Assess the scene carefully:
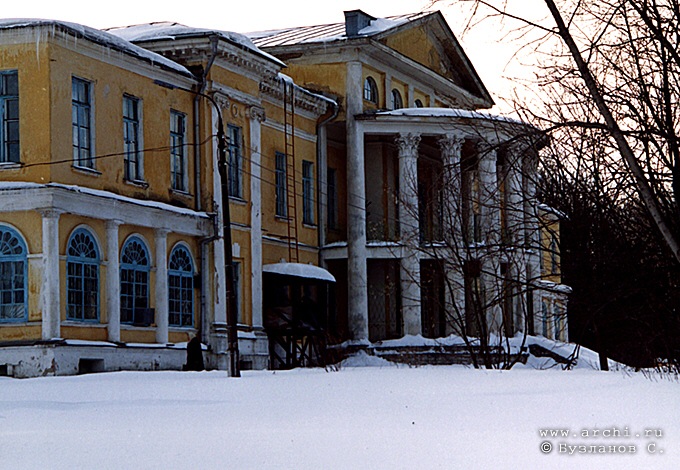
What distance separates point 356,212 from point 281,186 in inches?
125

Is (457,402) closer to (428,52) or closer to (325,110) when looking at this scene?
(325,110)

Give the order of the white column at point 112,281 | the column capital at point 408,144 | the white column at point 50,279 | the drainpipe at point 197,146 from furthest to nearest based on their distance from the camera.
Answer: the column capital at point 408,144 → the drainpipe at point 197,146 → the white column at point 112,281 → the white column at point 50,279

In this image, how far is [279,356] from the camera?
33031 millimetres

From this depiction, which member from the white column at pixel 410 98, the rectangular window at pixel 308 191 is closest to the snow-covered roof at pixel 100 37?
the rectangular window at pixel 308 191

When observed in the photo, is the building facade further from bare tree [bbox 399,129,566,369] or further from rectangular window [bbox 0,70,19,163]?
Answer: bare tree [bbox 399,129,566,369]

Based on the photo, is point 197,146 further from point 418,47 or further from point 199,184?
point 418,47

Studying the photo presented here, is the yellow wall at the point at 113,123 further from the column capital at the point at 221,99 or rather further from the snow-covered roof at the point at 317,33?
the snow-covered roof at the point at 317,33

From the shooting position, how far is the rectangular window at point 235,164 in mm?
31006

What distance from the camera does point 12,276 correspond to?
24156mm

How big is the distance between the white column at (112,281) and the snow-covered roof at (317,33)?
13.0m

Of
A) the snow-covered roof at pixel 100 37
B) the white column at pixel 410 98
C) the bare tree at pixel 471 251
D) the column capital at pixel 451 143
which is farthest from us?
the white column at pixel 410 98

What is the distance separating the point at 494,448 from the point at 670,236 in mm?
7562

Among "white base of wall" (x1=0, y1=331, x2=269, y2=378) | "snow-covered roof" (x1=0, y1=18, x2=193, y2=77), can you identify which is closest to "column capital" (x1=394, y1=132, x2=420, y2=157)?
"snow-covered roof" (x1=0, y1=18, x2=193, y2=77)

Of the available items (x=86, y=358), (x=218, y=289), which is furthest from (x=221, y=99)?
(x=86, y=358)
